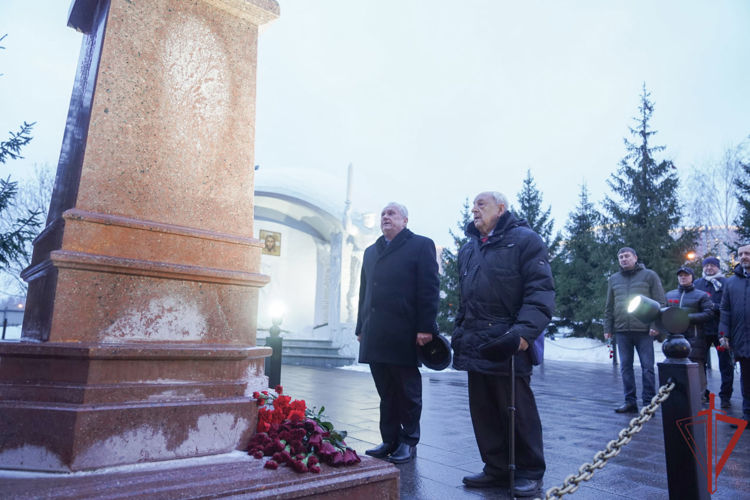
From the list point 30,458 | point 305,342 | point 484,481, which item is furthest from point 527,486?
point 305,342

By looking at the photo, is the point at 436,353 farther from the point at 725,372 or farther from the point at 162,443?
the point at 725,372

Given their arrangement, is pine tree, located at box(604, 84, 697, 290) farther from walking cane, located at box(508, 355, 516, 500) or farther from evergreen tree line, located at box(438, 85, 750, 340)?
walking cane, located at box(508, 355, 516, 500)

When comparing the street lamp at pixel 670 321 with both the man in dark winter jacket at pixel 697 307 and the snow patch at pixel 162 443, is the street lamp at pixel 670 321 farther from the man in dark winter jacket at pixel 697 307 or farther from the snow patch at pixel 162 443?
the man in dark winter jacket at pixel 697 307

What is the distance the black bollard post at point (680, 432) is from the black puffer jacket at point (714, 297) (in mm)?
4967

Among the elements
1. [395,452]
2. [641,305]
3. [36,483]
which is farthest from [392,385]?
[36,483]

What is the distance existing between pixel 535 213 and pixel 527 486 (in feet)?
84.5

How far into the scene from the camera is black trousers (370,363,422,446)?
12.1 feet

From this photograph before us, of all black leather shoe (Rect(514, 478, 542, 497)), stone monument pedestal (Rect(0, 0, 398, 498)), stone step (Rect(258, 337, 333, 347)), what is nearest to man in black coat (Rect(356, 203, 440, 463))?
black leather shoe (Rect(514, 478, 542, 497))

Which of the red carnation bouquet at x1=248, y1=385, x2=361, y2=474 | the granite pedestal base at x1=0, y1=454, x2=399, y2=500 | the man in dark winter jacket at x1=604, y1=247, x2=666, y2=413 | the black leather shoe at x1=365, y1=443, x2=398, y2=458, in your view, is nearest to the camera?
the granite pedestal base at x1=0, y1=454, x2=399, y2=500

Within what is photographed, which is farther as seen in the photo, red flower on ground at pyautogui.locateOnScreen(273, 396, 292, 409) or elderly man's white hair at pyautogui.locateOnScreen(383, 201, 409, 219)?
elderly man's white hair at pyautogui.locateOnScreen(383, 201, 409, 219)

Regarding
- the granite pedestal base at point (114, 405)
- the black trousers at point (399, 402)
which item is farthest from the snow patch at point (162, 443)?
the black trousers at point (399, 402)

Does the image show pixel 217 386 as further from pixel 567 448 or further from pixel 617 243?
pixel 617 243

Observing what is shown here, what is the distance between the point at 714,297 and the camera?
7262mm

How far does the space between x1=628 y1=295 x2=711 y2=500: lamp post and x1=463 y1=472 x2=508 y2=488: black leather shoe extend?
0.93m
